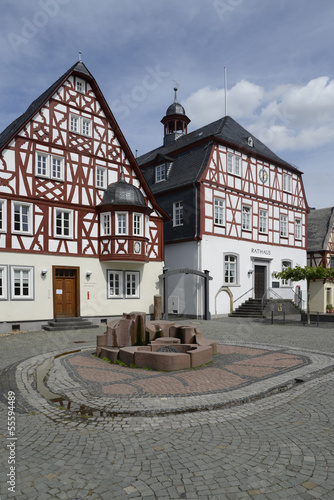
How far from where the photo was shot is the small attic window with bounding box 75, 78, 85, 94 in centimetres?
2058

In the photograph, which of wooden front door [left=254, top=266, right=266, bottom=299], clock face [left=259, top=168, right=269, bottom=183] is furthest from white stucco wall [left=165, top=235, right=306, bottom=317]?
clock face [left=259, top=168, right=269, bottom=183]

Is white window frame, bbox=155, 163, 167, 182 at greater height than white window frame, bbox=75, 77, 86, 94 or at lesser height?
lesser

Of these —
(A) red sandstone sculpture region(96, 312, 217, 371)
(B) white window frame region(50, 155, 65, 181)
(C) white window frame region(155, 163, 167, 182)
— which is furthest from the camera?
(C) white window frame region(155, 163, 167, 182)

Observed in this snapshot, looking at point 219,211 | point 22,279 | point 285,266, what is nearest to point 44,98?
point 22,279

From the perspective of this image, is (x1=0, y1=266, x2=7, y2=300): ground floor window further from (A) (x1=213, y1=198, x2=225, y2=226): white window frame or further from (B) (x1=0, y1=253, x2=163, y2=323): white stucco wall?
(A) (x1=213, y1=198, x2=225, y2=226): white window frame

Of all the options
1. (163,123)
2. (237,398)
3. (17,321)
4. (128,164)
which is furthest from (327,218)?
(237,398)

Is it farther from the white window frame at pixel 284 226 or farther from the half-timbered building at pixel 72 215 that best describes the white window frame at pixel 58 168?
the white window frame at pixel 284 226

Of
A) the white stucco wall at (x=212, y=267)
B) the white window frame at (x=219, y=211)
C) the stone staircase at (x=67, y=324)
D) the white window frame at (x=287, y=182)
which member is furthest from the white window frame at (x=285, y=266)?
the stone staircase at (x=67, y=324)

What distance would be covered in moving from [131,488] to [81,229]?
1729cm

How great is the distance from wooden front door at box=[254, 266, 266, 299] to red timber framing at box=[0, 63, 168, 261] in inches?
361

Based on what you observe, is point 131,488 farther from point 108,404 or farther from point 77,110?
point 77,110

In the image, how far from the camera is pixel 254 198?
92.1 feet

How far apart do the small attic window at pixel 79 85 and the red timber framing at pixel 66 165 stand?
0.13 m

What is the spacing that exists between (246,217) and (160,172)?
6.94 meters
